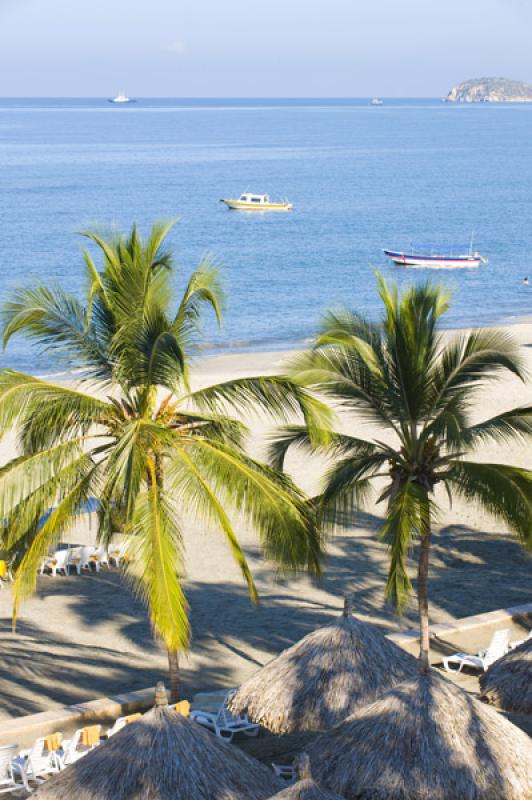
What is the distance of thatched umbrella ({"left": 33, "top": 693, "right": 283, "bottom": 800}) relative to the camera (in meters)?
7.82

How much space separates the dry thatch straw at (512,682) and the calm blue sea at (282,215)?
3906mm

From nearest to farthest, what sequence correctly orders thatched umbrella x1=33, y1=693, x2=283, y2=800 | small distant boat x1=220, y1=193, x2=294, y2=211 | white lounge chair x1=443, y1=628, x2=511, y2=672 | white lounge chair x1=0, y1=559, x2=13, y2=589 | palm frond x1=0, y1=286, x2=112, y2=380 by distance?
thatched umbrella x1=33, y1=693, x2=283, y2=800
palm frond x1=0, y1=286, x2=112, y2=380
white lounge chair x1=443, y1=628, x2=511, y2=672
white lounge chair x1=0, y1=559, x2=13, y2=589
small distant boat x1=220, y1=193, x2=294, y2=211

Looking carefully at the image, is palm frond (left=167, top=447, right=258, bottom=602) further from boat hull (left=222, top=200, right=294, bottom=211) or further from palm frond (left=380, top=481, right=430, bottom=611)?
boat hull (left=222, top=200, right=294, bottom=211)

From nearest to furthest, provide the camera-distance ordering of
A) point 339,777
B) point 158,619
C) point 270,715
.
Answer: point 339,777, point 158,619, point 270,715

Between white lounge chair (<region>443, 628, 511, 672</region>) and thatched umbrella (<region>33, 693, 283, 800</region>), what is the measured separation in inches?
189

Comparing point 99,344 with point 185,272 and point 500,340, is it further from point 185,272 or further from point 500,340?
point 185,272

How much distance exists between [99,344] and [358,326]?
2.70 meters

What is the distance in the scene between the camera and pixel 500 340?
36.5ft

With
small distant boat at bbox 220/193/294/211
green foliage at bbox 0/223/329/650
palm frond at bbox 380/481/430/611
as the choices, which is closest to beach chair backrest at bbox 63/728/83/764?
green foliage at bbox 0/223/329/650

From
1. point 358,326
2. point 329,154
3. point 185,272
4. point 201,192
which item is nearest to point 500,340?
point 358,326

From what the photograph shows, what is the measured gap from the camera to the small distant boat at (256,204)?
79.8m

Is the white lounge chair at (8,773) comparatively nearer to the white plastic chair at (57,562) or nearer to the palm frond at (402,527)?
the palm frond at (402,527)

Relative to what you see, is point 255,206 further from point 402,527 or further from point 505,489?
point 402,527

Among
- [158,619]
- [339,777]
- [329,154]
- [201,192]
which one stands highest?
[329,154]
